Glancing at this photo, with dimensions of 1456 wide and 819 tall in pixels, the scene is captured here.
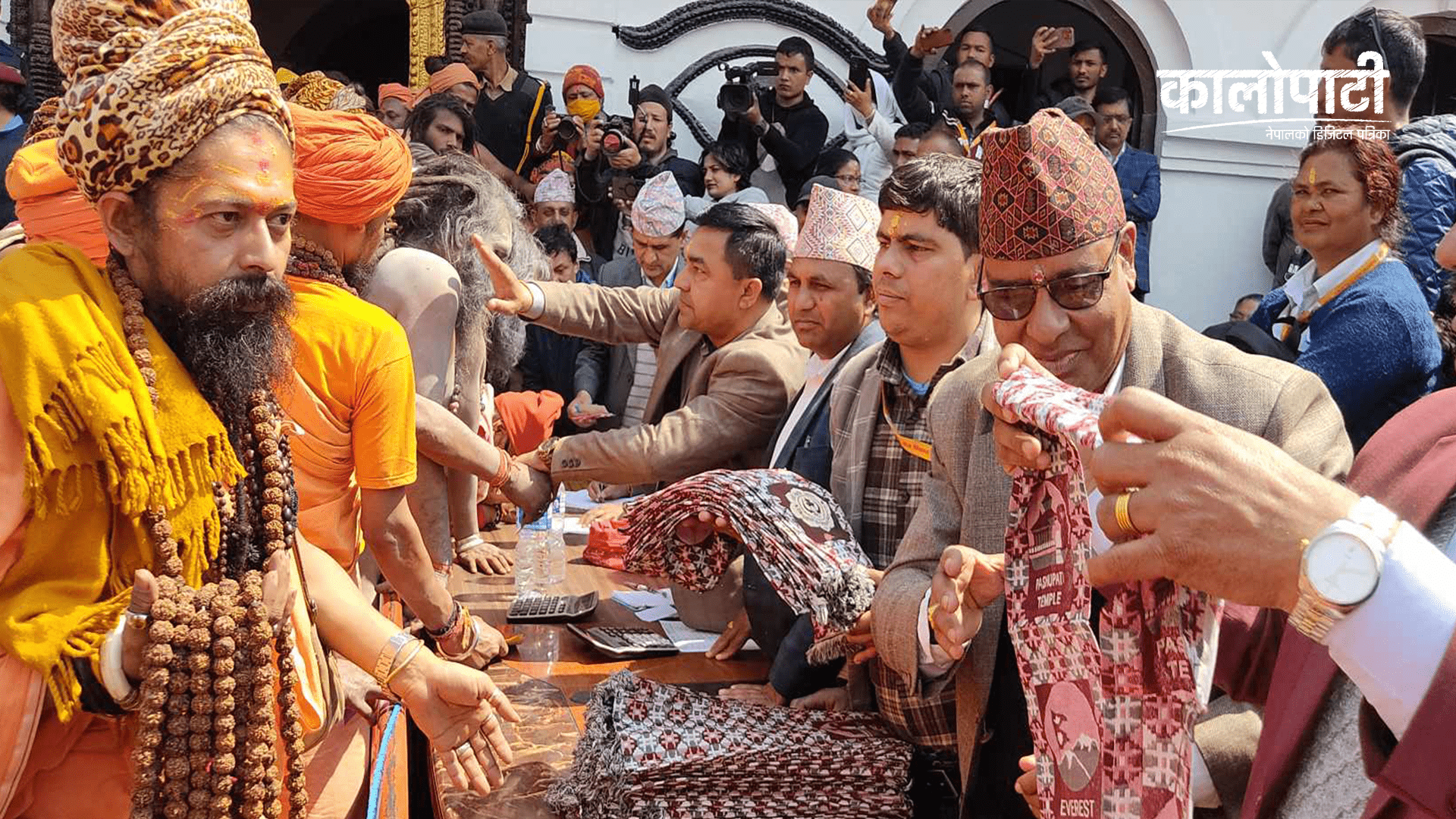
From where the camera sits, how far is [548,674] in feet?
10.2

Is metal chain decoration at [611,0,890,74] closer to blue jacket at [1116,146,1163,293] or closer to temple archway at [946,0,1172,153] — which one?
temple archway at [946,0,1172,153]

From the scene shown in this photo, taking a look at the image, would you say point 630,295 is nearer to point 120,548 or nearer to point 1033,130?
point 1033,130

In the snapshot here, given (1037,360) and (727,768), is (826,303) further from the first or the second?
(727,768)

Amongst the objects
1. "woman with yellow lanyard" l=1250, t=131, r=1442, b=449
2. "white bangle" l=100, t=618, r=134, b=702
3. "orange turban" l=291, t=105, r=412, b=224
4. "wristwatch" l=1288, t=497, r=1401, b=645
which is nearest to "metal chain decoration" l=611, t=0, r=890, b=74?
"woman with yellow lanyard" l=1250, t=131, r=1442, b=449

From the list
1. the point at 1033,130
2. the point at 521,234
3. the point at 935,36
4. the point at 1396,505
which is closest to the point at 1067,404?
the point at 1396,505

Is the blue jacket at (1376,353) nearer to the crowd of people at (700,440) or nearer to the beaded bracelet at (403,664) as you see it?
the crowd of people at (700,440)

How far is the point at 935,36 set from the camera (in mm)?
8430

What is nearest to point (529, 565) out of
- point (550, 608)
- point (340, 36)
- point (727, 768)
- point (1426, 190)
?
point (550, 608)

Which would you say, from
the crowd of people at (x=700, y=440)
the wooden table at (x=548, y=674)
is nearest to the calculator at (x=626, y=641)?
the wooden table at (x=548, y=674)

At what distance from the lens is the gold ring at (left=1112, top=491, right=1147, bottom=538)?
1225 millimetres

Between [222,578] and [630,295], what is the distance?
3.14 m

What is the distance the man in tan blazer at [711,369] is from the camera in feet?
12.5

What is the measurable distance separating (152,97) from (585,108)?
727 cm

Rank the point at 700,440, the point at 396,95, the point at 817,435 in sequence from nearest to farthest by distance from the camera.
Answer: the point at 817,435 < the point at 700,440 < the point at 396,95
